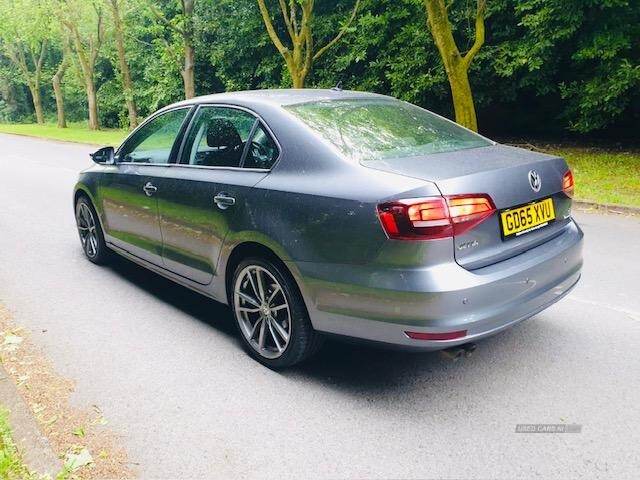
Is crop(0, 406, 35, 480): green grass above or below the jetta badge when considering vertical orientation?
below

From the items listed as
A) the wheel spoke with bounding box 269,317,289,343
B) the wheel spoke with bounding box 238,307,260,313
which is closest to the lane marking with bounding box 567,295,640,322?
the wheel spoke with bounding box 269,317,289,343

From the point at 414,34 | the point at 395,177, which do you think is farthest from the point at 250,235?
the point at 414,34

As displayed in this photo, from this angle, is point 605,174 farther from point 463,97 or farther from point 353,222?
point 353,222

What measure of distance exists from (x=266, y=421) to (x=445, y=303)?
3.79ft

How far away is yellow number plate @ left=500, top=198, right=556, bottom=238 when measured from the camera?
3184 millimetres

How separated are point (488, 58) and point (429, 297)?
41.7 ft

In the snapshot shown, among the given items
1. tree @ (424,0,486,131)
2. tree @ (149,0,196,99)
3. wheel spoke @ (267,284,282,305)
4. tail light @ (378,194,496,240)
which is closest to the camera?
tail light @ (378,194,496,240)

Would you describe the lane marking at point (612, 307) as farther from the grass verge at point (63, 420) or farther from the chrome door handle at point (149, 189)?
the grass verge at point (63, 420)

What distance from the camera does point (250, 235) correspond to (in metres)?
3.66

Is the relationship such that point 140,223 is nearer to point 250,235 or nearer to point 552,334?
point 250,235

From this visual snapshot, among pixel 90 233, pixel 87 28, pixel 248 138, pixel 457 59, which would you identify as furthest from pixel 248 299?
pixel 87 28

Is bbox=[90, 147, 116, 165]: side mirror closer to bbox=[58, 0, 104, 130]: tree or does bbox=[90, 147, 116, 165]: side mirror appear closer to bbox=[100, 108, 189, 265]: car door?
bbox=[100, 108, 189, 265]: car door

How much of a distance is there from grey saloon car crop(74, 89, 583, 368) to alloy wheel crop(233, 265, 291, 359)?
0.03 ft

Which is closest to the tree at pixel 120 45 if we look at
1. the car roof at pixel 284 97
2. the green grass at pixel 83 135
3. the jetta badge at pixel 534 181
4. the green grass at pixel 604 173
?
the green grass at pixel 83 135
